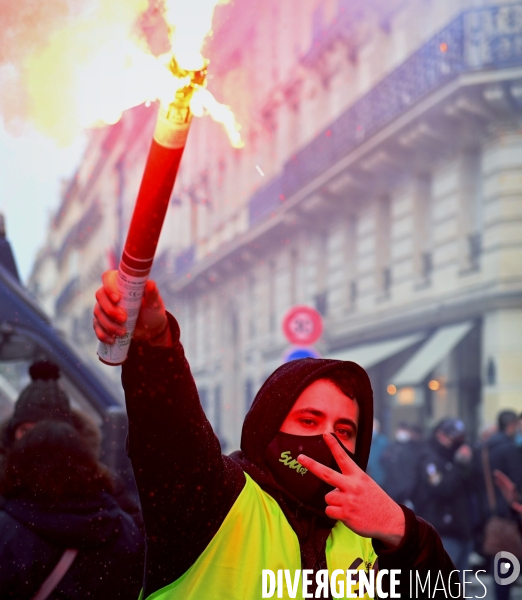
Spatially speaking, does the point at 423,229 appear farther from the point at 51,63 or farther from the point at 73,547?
the point at 73,547

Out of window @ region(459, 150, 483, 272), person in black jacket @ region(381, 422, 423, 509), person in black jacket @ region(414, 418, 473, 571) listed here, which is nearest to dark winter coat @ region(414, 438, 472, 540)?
person in black jacket @ region(414, 418, 473, 571)

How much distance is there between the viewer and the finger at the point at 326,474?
2105mm

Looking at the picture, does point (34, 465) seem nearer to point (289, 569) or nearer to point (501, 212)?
point (289, 569)

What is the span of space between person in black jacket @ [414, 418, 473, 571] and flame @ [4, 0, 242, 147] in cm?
572

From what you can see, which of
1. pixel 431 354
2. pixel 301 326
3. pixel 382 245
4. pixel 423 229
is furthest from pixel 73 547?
pixel 382 245

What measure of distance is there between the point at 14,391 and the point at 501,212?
9.41m

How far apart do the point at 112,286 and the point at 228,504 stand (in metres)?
0.56

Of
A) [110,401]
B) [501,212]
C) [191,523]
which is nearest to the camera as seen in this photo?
[191,523]

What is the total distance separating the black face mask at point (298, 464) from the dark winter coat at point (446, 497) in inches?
240

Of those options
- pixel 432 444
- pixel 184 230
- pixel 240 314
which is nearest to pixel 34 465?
pixel 432 444

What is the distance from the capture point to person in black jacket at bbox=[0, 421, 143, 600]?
9.68 feet

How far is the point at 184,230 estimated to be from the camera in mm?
12055

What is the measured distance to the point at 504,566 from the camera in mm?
6977

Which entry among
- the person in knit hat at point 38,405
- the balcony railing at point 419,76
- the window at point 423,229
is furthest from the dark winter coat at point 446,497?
the window at point 423,229
